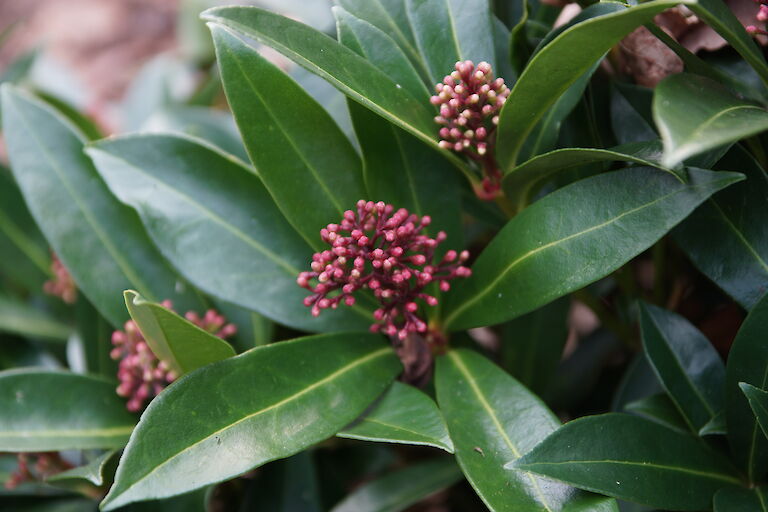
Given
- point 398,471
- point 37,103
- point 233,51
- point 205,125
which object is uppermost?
point 233,51

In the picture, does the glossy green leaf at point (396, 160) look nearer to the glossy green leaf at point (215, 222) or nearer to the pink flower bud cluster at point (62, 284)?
the glossy green leaf at point (215, 222)

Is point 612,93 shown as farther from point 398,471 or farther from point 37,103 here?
point 37,103

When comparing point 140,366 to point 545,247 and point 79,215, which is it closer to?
point 79,215

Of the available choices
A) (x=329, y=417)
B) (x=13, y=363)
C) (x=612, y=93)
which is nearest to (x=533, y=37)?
(x=612, y=93)

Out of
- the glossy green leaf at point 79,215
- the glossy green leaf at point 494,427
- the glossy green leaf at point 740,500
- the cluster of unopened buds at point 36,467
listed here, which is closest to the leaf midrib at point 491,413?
the glossy green leaf at point 494,427

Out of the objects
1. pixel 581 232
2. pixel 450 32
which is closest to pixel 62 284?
pixel 450 32
